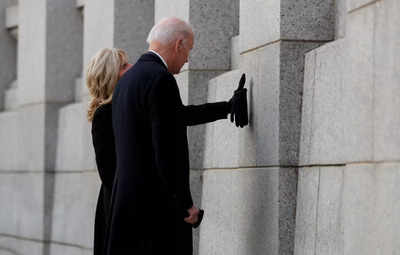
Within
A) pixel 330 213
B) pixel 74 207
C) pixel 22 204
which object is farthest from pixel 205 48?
pixel 22 204

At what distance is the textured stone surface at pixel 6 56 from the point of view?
52.9 feet

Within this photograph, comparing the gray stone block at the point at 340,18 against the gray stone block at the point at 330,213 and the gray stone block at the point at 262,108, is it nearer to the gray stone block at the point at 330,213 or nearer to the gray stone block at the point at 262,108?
the gray stone block at the point at 262,108

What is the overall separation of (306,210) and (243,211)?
0.93 meters

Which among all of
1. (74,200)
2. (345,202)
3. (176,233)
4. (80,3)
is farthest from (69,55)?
(345,202)

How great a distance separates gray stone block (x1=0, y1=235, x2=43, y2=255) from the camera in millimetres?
14147

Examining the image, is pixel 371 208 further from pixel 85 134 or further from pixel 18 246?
pixel 18 246

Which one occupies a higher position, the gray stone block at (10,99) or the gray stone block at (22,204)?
the gray stone block at (10,99)

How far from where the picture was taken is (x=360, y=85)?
20.2 ft

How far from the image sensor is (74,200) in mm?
13055

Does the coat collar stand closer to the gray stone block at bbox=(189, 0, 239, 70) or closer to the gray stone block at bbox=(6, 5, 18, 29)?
the gray stone block at bbox=(189, 0, 239, 70)

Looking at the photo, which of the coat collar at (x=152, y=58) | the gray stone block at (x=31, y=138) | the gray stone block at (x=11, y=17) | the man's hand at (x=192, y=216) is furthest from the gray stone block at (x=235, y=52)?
the gray stone block at (x=11, y=17)

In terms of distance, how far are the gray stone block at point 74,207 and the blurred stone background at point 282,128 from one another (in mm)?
20

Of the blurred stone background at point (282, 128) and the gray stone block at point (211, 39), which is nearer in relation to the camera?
the blurred stone background at point (282, 128)

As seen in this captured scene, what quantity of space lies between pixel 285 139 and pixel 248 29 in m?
1.05
